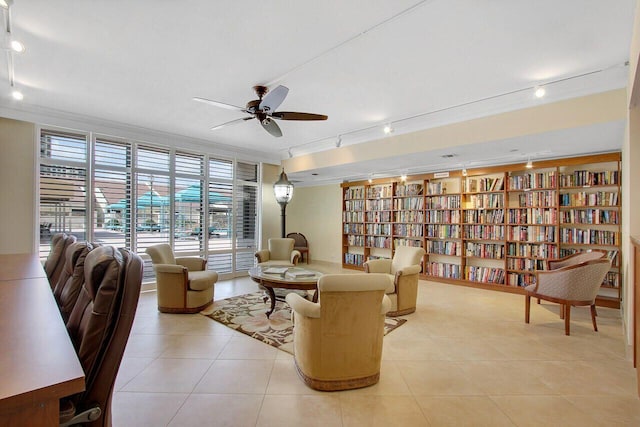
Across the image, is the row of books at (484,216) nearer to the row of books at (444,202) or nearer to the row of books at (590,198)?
the row of books at (444,202)

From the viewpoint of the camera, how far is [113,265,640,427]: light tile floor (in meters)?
1.95

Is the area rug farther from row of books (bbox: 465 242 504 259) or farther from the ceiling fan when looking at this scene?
row of books (bbox: 465 242 504 259)

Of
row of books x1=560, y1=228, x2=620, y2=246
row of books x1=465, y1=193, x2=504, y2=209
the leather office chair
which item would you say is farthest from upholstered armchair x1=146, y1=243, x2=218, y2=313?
row of books x1=560, y1=228, x2=620, y2=246

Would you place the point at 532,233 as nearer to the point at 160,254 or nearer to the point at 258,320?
the point at 258,320

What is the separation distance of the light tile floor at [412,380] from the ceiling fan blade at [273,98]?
7.90 feet

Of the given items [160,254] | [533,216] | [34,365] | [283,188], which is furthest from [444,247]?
[34,365]

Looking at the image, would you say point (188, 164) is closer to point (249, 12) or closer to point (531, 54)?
point (249, 12)

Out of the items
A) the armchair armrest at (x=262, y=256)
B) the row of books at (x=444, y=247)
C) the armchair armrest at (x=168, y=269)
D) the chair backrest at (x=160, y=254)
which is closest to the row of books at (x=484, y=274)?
the row of books at (x=444, y=247)

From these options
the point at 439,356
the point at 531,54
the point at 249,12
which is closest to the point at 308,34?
the point at 249,12

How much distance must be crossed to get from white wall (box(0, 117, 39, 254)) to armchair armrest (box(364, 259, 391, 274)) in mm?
4626

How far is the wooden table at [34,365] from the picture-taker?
0.68 metres

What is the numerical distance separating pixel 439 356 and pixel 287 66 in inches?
124

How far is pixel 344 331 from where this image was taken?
2205mm

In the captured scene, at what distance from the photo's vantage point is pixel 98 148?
4617 mm
